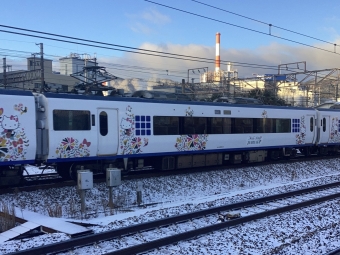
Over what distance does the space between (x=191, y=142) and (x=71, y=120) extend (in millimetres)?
5507

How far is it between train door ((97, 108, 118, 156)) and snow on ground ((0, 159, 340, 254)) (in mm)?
1206

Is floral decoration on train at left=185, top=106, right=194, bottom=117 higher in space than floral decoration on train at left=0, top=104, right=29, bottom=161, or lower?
higher

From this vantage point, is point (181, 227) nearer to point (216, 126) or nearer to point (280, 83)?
point (216, 126)

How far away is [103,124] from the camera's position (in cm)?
1312

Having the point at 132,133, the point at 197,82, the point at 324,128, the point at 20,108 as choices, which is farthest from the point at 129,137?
the point at 197,82

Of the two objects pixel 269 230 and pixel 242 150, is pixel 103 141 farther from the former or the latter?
pixel 242 150

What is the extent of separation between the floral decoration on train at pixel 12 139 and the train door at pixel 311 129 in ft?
52.8

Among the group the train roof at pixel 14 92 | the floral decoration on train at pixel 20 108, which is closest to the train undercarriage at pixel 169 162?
the floral decoration on train at pixel 20 108

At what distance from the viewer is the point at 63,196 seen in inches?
449

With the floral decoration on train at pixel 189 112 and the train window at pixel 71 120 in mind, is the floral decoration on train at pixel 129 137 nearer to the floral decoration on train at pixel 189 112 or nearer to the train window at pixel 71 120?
the train window at pixel 71 120

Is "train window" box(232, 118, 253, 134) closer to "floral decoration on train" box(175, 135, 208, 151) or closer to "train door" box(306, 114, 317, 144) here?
"floral decoration on train" box(175, 135, 208, 151)

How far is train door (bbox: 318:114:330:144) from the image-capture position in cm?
2281

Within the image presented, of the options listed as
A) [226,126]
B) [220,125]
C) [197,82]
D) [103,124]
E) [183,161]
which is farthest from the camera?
[197,82]

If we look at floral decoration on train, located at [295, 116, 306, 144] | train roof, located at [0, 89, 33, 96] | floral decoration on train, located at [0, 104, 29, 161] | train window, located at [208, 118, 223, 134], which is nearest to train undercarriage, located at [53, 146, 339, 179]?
floral decoration on train, located at [295, 116, 306, 144]
